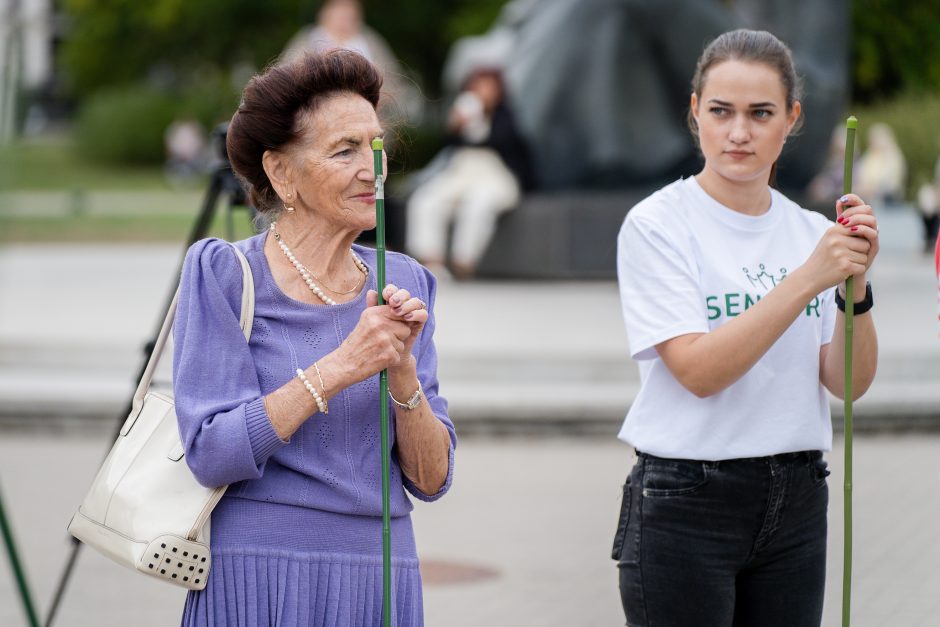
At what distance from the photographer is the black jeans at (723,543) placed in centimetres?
310

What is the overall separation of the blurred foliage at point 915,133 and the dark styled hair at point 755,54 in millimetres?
29909

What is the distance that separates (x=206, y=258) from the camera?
9.41 ft

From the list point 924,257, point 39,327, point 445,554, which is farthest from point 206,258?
point 924,257

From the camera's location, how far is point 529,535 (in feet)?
24.1

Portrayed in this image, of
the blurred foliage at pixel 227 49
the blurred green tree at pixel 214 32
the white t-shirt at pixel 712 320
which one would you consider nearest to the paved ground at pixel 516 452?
the white t-shirt at pixel 712 320

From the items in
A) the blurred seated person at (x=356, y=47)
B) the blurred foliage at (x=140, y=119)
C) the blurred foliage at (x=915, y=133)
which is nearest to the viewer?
the blurred seated person at (x=356, y=47)

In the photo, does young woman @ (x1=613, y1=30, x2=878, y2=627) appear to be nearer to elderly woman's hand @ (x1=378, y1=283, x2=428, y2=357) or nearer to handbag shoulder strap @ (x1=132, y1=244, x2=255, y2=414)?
elderly woman's hand @ (x1=378, y1=283, x2=428, y2=357)

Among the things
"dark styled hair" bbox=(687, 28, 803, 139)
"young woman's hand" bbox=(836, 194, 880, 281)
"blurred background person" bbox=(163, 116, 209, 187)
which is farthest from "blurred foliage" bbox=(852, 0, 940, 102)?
"young woman's hand" bbox=(836, 194, 880, 281)

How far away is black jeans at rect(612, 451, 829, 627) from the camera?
3100 mm

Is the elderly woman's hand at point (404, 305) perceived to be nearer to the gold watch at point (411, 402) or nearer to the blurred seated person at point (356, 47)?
the gold watch at point (411, 402)

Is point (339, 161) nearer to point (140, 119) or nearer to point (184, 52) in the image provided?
point (140, 119)

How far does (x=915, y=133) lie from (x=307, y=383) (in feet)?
105

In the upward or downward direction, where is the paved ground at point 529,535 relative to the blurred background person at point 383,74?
downward

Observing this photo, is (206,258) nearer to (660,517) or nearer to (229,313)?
(229,313)
